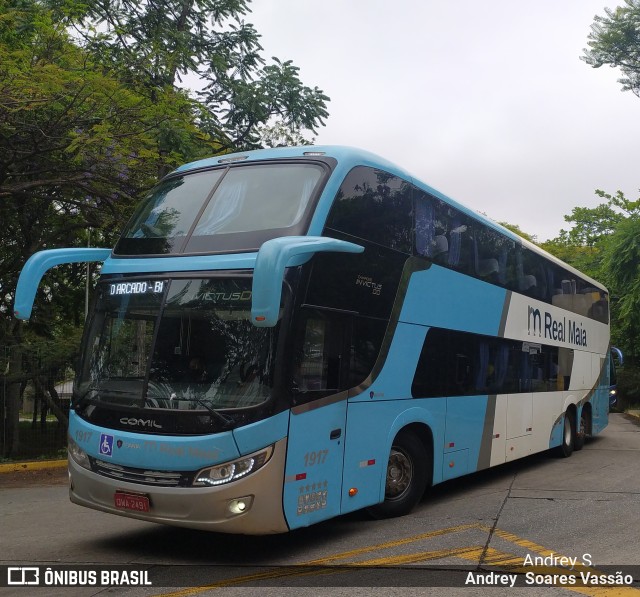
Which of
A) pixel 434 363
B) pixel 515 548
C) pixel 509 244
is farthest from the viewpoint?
pixel 509 244

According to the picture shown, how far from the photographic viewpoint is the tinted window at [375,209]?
7.18m

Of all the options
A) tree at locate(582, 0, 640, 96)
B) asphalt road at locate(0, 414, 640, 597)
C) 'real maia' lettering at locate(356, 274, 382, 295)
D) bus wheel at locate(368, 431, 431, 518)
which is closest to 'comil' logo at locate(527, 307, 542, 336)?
asphalt road at locate(0, 414, 640, 597)

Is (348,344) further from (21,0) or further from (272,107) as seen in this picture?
(272,107)

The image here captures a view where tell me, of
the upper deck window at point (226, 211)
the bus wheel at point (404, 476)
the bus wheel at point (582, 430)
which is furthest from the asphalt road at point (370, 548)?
the bus wheel at point (582, 430)

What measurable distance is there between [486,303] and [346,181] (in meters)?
4.02

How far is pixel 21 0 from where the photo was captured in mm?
14602

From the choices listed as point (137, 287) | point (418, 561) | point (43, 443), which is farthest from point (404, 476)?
point (43, 443)

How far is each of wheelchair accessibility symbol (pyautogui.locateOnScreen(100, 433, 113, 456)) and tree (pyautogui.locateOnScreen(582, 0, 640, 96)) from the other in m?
27.6

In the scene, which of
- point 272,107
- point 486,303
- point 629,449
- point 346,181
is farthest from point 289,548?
point 272,107

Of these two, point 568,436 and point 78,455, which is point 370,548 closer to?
point 78,455

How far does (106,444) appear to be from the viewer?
6.42 metres

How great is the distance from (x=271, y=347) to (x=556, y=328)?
899cm

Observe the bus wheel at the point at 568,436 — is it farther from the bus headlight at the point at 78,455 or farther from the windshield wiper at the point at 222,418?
the bus headlight at the point at 78,455

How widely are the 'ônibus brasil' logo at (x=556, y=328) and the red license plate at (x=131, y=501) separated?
26.1 feet
